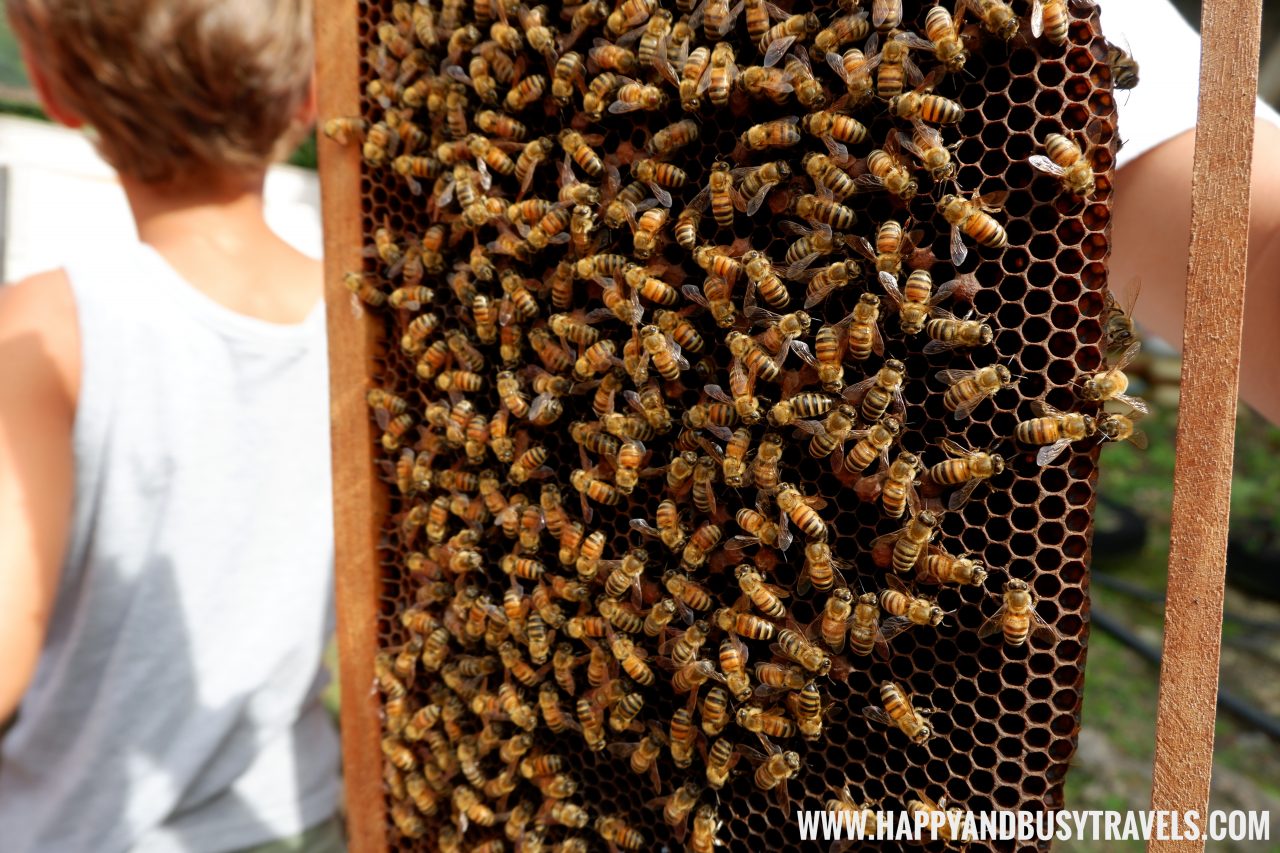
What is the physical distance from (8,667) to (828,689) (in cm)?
211

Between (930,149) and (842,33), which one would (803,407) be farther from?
(842,33)

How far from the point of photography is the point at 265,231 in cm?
271

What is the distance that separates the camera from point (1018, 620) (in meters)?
1.12

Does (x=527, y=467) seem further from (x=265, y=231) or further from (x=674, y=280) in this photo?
(x=265, y=231)

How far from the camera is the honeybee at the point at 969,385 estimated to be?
43.6 inches

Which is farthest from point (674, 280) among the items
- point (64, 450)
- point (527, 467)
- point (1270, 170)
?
point (64, 450)

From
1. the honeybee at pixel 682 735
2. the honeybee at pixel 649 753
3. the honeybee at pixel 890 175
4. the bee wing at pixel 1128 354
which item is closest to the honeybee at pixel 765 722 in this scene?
the honeybee at pixel 682 735

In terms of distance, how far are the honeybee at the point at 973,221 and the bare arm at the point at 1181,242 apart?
446 millimetres

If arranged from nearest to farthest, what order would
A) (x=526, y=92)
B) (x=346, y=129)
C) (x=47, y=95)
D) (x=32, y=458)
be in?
(x=526, y=92), (x=346, y=129), (x=32, y=458), (x=47, y=95)

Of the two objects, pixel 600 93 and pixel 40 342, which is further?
pixel 40 342

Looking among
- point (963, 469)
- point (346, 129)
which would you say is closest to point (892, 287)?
point (963, 469)

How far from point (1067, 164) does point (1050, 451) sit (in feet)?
1.34

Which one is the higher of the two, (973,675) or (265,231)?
(973,675)

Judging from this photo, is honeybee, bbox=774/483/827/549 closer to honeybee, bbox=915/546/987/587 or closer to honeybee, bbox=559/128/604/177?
honeybee, bbox=915/546/987/587
